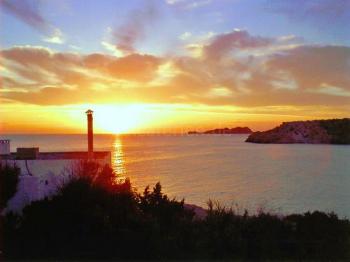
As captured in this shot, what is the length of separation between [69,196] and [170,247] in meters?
2.18

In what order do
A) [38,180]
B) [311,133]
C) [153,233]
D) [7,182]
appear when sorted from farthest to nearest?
[311,133]
[38,180]
[7,182]
[153,233]

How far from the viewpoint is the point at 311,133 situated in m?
117

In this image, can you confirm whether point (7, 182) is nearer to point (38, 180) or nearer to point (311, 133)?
point (38, 180)

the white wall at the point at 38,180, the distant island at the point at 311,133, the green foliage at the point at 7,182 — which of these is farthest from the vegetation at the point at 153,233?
the distant island at the point at 311,133

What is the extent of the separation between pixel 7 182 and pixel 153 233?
3.64 m

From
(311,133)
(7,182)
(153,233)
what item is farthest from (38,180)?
(311,133)

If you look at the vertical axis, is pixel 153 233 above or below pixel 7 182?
below

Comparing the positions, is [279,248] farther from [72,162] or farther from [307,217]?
[72,162]

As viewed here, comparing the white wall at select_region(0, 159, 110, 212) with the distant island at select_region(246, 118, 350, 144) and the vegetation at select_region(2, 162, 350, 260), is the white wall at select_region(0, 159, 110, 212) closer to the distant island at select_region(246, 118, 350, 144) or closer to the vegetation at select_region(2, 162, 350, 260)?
the vegetation at select_region(2, 162, 350, 260)

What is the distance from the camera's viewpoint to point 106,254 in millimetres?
5754

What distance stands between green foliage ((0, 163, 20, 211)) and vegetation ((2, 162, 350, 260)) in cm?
123

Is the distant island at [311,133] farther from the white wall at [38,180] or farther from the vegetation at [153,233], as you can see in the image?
the vegetation at [153,233]

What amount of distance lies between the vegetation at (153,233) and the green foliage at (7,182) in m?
1.23

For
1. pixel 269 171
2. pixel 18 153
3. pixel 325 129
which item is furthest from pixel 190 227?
pixel 325 129
